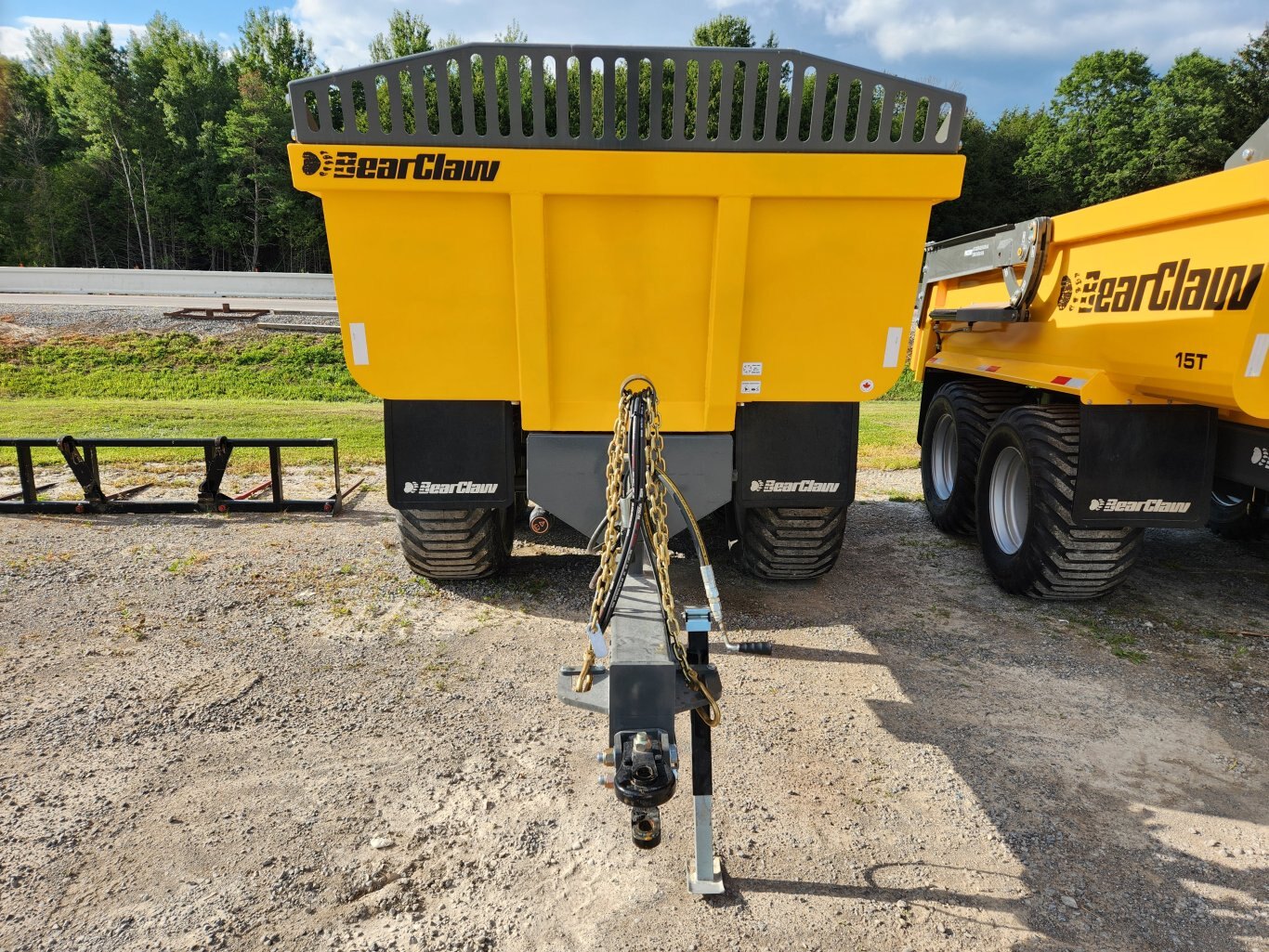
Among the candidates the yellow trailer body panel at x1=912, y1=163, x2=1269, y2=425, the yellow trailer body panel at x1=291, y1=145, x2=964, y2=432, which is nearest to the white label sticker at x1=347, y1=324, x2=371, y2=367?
the yellow trailer body panel at x1=291, y1=145, x2=964, y2=432

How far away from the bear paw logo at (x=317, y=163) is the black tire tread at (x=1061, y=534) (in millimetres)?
3791

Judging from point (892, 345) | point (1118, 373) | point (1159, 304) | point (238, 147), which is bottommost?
point (1118, 373)

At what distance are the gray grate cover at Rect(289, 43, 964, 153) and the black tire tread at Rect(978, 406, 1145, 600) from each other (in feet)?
5.89

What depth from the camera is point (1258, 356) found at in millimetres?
2932

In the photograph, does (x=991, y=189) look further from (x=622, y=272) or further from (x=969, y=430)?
(x=622, y=272)

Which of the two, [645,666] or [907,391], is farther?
[907,391]

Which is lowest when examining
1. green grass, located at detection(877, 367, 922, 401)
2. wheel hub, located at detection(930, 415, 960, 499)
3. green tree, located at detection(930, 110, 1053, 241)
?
green grass, located at detection(877, 367, 922, 401)

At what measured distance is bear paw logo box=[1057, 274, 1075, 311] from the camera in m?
4.32

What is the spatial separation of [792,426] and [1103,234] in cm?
200

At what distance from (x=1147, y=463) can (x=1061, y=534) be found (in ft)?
1.82

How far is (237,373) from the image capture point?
45.8 feet

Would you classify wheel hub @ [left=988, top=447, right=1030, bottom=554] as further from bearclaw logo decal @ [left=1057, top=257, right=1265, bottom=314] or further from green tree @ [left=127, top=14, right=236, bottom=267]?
green tree @ [left=127, top=14, right=236, bottom=267]

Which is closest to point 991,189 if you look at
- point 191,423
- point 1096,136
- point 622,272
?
point 1096,136

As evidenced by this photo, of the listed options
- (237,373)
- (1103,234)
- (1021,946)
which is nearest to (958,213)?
(237,373)
